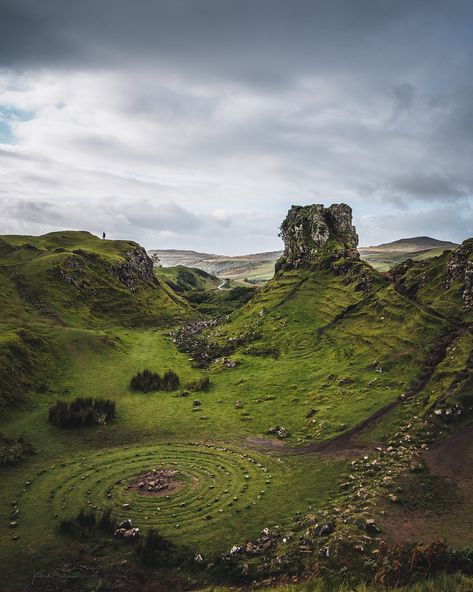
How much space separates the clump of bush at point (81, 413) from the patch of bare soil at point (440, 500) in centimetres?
3952

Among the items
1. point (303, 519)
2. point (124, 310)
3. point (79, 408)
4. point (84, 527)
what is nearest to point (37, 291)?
point (124, 310)

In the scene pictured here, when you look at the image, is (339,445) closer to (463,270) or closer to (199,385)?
(199,385)

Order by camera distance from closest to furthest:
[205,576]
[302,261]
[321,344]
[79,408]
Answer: [205,576]
[79,408]
[321,344]
[302,261]

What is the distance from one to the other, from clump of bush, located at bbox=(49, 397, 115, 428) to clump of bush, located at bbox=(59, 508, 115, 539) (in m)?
Answer: 23.6

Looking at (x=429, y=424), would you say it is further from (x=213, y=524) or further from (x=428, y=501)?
(x=213, y=524)

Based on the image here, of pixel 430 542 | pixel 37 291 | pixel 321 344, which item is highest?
pixel 37 291

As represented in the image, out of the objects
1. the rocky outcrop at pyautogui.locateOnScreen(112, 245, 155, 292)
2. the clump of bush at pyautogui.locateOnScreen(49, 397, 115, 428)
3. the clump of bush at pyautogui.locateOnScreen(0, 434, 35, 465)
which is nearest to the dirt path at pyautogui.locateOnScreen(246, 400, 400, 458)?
the clump of bush at pyautogui.locateOnScreen(49, 397, 115, 428)

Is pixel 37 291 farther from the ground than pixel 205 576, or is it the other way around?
pixel 37 291

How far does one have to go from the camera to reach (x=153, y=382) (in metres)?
80.2

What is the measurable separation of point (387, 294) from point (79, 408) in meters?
64.3

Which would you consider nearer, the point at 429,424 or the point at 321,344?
the point at 429,424

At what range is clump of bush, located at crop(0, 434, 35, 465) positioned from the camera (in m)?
48.1

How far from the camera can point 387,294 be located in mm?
95625

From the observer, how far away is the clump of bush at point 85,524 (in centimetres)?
3509
